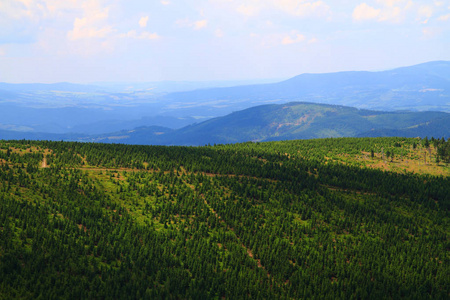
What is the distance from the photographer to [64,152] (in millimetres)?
112812

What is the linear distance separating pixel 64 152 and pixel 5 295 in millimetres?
70912

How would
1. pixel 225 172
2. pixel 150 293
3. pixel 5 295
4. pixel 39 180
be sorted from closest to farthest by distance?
1. pixel 5 295
2. pixel 150 293
3. pixel 39 180
4. pixel 225 172

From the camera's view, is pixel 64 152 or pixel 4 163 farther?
pixel 64 152

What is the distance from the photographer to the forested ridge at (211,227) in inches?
2367

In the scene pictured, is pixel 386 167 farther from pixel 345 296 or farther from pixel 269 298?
pixel 269 298

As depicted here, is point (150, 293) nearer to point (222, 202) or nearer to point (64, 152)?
point (222, 202)

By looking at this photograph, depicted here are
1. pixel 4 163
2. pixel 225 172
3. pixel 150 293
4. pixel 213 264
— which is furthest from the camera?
pixel 225 172

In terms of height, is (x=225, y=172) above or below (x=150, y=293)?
above

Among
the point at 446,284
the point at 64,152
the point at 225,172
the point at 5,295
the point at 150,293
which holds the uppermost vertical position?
the point at 64,152

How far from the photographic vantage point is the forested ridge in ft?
197

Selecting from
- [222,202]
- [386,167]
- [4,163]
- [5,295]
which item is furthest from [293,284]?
[386,167]

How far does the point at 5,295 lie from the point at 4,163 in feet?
182

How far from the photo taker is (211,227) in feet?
274

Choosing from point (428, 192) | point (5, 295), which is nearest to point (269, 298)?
point (5, 295)
